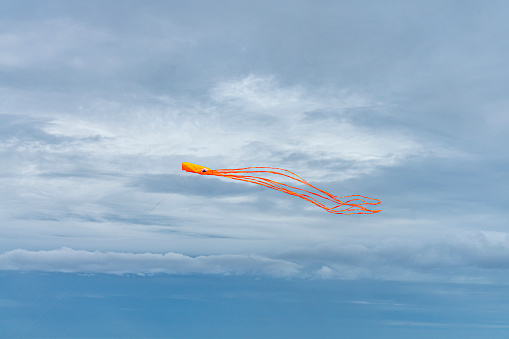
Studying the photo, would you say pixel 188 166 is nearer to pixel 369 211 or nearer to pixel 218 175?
pixel 218 175

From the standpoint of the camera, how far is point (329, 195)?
7150 cm

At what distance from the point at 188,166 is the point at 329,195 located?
13.0m

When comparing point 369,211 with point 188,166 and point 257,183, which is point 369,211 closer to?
point 257,183

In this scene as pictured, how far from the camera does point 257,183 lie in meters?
69.9

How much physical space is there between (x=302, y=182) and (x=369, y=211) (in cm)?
703

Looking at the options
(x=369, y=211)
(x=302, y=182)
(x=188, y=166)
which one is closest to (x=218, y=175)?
(x=188, y=166)

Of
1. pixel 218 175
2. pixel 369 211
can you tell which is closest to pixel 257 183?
pixel 218 175

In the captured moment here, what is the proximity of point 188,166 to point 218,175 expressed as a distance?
2.80m

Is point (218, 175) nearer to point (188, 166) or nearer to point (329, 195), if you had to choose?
point (188, 166)

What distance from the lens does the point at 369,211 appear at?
72688mm

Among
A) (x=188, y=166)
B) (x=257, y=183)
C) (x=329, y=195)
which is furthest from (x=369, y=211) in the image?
(x=188, y=166)

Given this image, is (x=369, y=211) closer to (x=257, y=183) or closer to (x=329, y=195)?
(x=329, y=195)

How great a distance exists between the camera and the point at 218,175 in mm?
70750

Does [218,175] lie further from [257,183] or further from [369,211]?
[369,211]
